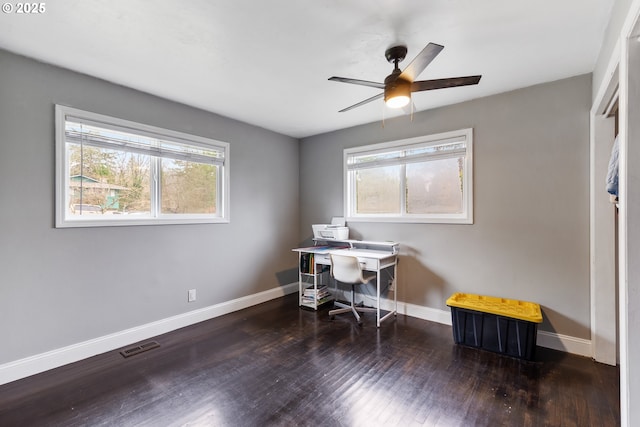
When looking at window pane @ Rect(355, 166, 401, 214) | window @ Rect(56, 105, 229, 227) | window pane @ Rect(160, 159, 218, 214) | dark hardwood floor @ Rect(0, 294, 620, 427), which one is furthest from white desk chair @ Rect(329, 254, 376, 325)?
window pane @ Rect(160, 159, 218, 214)

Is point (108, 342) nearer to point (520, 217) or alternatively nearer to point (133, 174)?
point (133, 174)

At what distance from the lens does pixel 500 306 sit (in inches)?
109

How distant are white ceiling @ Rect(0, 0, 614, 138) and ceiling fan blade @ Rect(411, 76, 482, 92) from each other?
331 mm

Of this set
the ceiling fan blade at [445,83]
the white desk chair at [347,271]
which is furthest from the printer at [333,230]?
the ceiling fan blade at [445,83]

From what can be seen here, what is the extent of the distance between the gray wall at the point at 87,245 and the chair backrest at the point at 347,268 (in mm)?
1312

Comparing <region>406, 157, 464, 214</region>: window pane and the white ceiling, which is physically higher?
the white ceiling

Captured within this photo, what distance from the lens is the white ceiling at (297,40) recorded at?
1750 mm

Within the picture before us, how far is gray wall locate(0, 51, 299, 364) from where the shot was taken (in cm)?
220

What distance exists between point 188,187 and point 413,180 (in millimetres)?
2782

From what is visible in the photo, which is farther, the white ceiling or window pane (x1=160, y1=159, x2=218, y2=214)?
window pane (x1=160, y1=159, x2=218, y2=214)

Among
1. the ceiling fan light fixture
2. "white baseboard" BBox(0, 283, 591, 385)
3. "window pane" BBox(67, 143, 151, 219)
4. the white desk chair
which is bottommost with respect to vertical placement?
"white baseboard" BBox(0, 283, 591, 385)

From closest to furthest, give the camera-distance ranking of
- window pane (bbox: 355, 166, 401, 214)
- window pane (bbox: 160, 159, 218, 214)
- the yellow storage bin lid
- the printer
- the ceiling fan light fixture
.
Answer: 1. the ceiling fan light fixture
2. the yellow storage bin lid
3. window pane (bbox: 160, 159, 218, 214)
4. window pane (bbox: 355, 166, 401, 214)
5. the printer

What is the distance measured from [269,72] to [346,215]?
2.24 metres

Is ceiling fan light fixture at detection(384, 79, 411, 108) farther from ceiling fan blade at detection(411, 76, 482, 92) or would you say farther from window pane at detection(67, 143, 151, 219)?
window pane at detection(67, 143, 151, 219)
